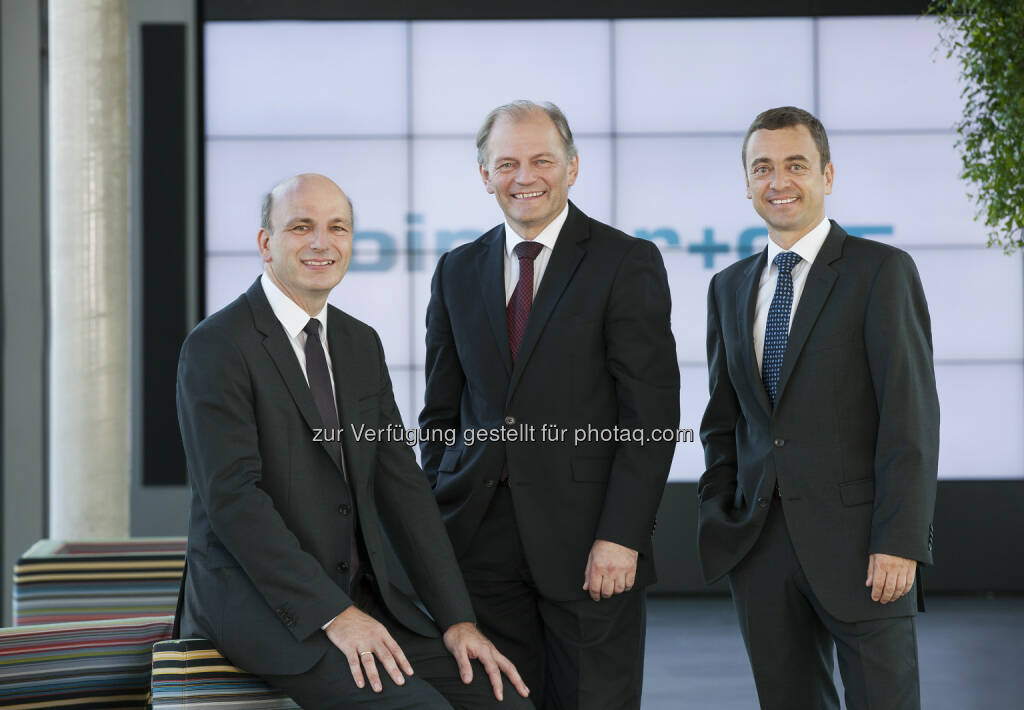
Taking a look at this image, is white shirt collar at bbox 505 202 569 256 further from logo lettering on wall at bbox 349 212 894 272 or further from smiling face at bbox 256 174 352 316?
logo lettering on wall at bbox 349 212 894 272

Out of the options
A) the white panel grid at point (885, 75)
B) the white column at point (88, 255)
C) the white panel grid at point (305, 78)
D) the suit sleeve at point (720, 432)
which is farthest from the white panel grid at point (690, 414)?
the suit sleeve at point (720, 432)

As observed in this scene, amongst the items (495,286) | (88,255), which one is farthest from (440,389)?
(88,255)

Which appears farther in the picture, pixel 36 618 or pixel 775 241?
pixel 36 618

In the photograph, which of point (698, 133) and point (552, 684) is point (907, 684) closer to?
point (552, 684)

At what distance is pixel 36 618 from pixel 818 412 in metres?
2.21

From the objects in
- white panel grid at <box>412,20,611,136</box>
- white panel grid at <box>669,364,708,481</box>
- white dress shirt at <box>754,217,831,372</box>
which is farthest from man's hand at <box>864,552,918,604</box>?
white panel grid at <box>412,20,611,136</box>

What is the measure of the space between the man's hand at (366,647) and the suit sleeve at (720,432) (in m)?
0.87

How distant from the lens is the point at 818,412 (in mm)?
2258

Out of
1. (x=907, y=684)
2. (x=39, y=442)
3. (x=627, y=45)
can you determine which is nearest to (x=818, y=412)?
(x=907, y=684)

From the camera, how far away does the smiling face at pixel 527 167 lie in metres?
2.38

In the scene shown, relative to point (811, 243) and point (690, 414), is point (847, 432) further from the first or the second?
point (690, 414)

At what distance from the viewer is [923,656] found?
4.59 meters

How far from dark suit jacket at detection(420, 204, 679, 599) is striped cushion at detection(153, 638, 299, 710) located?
629 millimetres

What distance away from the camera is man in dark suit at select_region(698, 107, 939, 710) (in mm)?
2174
